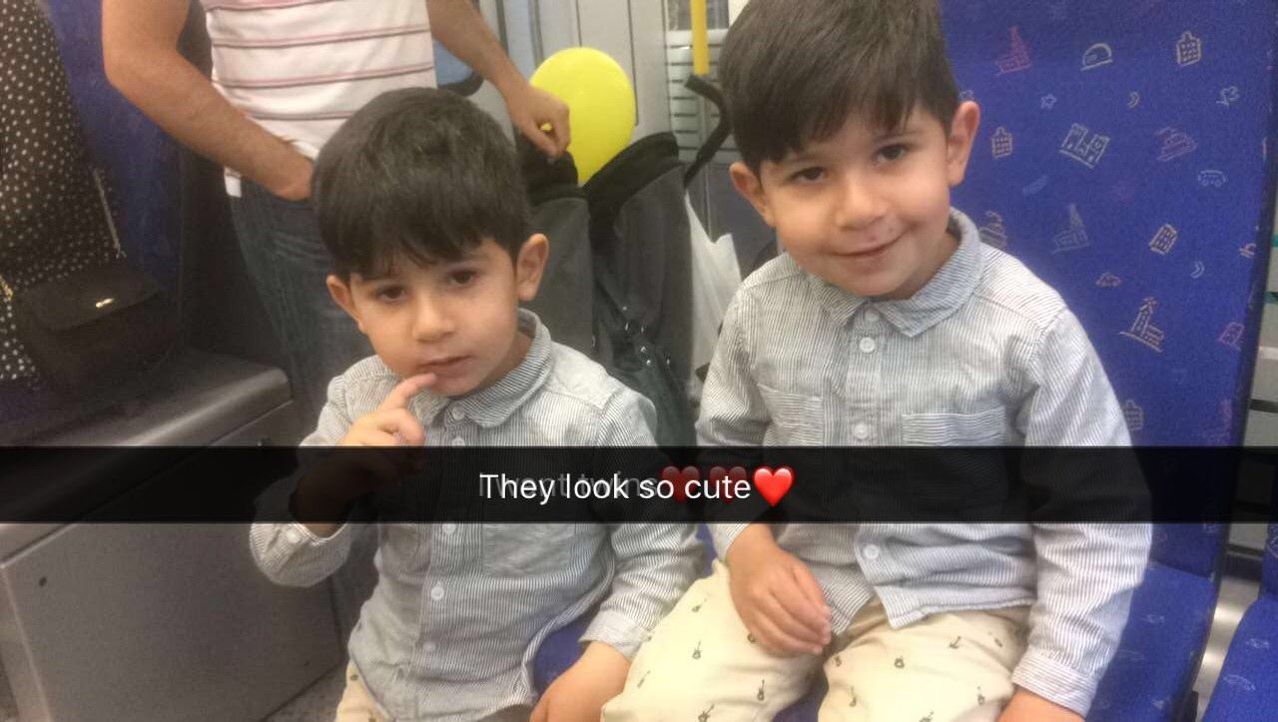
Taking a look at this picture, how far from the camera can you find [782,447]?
2.68 feet

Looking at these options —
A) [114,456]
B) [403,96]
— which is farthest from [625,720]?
[114,456]

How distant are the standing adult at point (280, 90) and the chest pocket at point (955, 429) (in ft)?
1.90

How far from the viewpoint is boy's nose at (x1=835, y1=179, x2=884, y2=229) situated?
658 millimetres

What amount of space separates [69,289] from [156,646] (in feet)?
1.41

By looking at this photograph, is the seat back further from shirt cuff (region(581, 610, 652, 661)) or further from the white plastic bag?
the white plastic bag

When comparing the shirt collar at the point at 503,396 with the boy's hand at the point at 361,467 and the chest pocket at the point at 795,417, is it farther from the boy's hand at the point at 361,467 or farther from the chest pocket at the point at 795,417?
the chest pocket at the point at 795,417

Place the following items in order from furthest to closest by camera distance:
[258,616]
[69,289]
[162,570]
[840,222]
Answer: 1. [258,616]
2. [162,570]
3. [69,289]
4. [840,222]

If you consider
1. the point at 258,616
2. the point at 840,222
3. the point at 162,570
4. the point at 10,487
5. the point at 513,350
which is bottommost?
the point at 258,616

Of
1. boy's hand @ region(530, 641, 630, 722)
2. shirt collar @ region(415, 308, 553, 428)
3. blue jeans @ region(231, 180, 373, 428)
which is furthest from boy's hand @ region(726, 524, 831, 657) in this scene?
blue jeans @ region(231, 180, 373, 428)

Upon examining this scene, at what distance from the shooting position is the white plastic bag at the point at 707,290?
4.63 ft

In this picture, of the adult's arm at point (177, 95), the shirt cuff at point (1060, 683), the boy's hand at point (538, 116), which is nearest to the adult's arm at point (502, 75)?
the boy's hand at point (538, 116)

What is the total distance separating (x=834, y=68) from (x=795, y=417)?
273mm

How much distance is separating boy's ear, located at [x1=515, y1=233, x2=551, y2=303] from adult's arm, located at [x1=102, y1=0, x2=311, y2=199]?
297 millimetres

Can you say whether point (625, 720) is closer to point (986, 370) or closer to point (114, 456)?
point (986, 370)
